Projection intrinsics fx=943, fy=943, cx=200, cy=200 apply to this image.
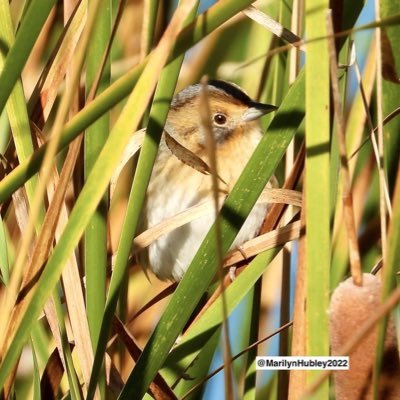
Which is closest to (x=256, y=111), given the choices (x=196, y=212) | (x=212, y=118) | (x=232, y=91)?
(x=232, y=91)

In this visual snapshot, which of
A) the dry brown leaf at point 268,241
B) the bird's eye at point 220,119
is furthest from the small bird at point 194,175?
the dry brown leaf at point 268,241

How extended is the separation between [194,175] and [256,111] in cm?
22

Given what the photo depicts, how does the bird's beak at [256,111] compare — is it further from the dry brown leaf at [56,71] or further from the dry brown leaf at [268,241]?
the dry brown leaf at [56,71]

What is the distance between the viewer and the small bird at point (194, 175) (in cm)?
205

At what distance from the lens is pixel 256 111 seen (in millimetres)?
1949

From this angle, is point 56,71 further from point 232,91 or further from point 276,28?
point 232,91

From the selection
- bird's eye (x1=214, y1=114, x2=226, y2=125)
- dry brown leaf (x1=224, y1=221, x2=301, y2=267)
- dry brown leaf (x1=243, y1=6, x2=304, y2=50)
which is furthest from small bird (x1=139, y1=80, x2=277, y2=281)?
dry brown leaf (x1=243, y1=6, x2=304, y2=50)

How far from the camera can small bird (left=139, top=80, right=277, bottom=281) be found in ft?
6.73

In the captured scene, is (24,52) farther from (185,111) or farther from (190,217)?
(185,111)

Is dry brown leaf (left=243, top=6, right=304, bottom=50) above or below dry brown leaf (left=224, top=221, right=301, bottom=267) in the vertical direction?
above

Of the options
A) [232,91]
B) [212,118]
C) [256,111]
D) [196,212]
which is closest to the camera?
[196,212]

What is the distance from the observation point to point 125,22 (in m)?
2.09

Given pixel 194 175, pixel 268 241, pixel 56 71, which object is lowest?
pixel 194 175

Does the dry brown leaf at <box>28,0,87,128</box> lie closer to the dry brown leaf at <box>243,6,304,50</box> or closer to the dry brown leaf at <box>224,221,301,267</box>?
the dry brown leaf at <box>243,6,304,50</box>
